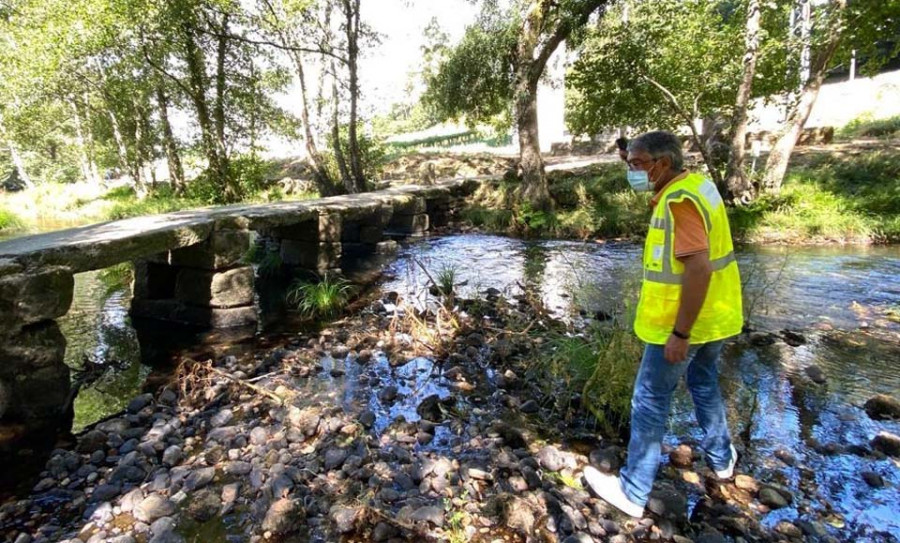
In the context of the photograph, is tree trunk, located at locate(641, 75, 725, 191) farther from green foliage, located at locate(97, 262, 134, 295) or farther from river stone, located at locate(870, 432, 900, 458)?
green foliage, located at locate(97, 262, 134, 295)

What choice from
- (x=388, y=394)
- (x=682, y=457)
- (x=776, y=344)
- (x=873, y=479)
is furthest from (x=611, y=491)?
(x=776, y=344)

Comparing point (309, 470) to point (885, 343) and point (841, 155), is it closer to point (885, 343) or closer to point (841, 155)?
point (885, 343)

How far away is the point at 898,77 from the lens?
74.8ft

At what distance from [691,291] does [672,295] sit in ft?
0.46

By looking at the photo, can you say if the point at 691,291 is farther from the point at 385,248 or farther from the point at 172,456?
the point at 385,248

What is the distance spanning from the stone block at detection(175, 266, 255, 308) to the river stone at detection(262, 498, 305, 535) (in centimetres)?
440

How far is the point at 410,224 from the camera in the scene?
570 inches

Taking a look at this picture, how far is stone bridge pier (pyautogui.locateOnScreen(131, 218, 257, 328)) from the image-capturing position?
6.77 meters

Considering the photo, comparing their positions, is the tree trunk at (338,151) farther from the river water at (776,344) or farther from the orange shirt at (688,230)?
the orange shirt at (688,230)

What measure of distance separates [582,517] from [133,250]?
5.07m

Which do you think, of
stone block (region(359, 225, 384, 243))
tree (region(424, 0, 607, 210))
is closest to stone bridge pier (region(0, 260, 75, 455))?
stone block (region(359, 225, 384, 243))

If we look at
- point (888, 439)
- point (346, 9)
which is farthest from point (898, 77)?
point (888, 439)

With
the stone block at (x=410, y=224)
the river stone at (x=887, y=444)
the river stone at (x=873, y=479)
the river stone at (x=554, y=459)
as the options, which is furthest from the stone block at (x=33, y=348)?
the stone block at (x=410, y=224)

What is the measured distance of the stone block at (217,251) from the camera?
22.0 ft
